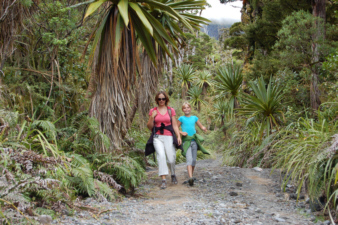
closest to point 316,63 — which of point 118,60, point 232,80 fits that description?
point 232,80

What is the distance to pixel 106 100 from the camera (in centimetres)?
580

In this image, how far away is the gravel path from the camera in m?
3.89

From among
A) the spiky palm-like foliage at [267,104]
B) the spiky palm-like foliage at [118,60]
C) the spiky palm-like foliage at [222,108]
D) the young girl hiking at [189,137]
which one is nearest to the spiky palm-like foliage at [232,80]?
the spiky palm-like foliage at [222,108]

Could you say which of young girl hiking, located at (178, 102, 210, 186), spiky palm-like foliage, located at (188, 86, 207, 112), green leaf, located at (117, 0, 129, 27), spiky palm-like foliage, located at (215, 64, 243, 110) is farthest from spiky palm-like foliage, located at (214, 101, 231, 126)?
green leaf, located at (117, 0, 129, 27)

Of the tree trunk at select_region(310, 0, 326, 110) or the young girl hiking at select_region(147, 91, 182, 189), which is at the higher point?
the tree trunk at select_region(310, 0, 326, 110)

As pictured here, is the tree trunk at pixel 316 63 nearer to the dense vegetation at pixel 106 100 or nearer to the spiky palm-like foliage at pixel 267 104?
the dense vegetation at pixel 106 100

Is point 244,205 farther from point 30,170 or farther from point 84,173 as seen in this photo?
point 30,170

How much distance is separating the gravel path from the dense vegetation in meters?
0.29

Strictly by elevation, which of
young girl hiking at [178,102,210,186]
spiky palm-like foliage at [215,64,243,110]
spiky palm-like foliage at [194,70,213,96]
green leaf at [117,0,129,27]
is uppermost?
green leaf at [117,0,129,27]

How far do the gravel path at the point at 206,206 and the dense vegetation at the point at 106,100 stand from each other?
0.29 meters

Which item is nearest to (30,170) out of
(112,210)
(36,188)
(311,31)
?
(36,188)

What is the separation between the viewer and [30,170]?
12.1 ft

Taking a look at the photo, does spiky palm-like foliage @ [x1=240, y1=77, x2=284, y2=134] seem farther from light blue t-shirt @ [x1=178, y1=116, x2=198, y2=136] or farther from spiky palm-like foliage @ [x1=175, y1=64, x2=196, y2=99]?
spiky palm-like foliage @ [x1=175, y1=64, x2=196, y2=99]

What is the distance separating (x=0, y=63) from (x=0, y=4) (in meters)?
1.01
